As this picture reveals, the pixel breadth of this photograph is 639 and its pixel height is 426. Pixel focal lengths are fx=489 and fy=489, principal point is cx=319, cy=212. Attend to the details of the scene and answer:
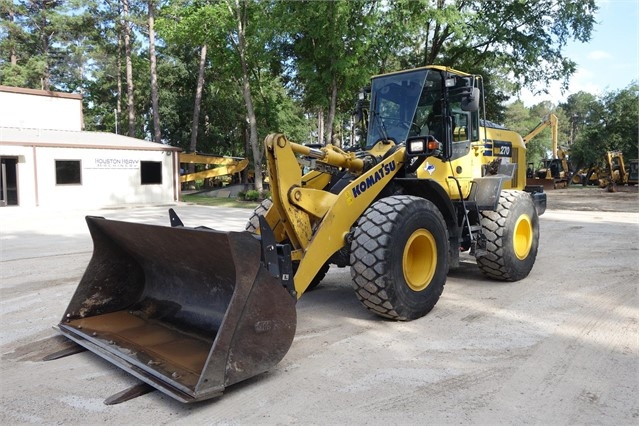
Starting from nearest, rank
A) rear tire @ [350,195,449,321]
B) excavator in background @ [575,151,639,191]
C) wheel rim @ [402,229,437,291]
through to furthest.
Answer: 1. rear tire @ [350,195,449,321]
2. wheel rim @ [402,229,437,291]
3. excavator in background @ [575,151,639,191]

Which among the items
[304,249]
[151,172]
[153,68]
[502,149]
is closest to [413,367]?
[304,249]

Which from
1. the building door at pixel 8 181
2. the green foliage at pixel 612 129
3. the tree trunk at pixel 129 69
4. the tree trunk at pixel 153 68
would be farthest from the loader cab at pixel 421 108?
the green foliage at pixel 612 129

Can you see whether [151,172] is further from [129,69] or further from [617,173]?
[617,173]

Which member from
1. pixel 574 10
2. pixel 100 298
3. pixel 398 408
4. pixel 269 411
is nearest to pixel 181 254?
pixel 100 298

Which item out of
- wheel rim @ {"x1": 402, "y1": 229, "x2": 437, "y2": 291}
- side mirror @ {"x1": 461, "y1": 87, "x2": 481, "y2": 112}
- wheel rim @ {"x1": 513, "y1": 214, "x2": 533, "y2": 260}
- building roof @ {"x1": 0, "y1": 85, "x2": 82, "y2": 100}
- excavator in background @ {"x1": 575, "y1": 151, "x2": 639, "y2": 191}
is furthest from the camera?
excavator in background @ {"x1": 575, "y1": 151, "x2": 639, "y2": 191}

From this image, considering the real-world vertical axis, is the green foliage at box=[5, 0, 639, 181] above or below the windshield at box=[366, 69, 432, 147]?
above

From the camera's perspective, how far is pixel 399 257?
13.5 feet

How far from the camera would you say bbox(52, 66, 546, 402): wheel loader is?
3.19m

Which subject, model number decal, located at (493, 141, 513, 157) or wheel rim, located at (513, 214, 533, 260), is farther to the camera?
model number decal, located at (493, 141, 513, 157)

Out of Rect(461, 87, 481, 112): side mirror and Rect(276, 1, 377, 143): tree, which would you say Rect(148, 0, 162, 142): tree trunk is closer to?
Rect(276, 1, 377, 143): tree

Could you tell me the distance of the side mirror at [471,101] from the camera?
195 inches

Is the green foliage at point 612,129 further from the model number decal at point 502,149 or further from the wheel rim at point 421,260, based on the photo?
the wheel rim at point 421,260

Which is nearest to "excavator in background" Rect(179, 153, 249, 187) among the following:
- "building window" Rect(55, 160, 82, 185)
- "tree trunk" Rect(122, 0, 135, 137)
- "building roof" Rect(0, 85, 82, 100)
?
"tree trunk" Rect(122, 0, 135, 137)

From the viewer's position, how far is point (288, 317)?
3.30 m
